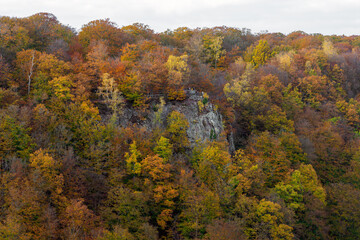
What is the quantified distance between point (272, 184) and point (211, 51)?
46867 mm

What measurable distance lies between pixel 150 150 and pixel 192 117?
37.8 feet

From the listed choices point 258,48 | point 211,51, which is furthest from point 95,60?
point 258,48

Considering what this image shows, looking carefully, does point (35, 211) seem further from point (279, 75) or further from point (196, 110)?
point (279, 75)

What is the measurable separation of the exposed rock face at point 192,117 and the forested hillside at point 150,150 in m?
0.19

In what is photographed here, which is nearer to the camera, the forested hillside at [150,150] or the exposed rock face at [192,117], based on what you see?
the forested hillside at [150,150]

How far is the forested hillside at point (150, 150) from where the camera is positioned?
3008 cm

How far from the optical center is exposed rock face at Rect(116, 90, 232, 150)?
44.7 metres

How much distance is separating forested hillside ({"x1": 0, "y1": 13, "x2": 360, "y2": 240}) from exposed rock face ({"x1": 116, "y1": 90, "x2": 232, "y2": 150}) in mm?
193

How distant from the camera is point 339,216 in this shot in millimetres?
42562

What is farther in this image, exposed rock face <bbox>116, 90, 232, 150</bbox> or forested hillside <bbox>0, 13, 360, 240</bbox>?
exposed rock face <bbox>116, 90, 232, 150</bbox>

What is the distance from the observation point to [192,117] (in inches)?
1849

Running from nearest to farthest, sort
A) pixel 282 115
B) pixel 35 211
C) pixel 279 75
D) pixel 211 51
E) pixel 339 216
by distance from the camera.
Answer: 1. pixel 35 211
2. pixel 339 216
3. pixel 282 115
4. pixel 279 75
5. pixel 211 51

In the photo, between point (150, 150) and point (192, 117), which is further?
point (192, 117)

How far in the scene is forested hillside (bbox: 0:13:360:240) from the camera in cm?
3008
